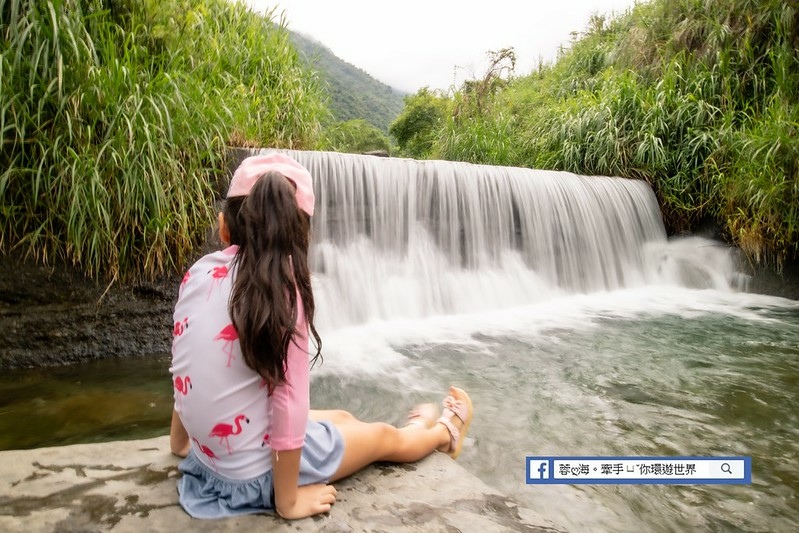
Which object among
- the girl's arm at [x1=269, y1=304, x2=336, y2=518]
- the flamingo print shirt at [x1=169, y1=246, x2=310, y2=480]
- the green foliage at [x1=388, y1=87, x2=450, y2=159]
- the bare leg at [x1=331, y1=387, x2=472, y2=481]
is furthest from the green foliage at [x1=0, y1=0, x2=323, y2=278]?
the green foliage at [x1=388, y1=87, x2=450, y2=159]

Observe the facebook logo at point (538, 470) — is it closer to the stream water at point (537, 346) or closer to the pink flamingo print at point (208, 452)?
the stream water at point (537, 346)

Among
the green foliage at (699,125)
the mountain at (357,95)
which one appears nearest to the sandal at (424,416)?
the green foliage at (699,125)

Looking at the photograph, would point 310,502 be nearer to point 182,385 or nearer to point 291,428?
point 291,428

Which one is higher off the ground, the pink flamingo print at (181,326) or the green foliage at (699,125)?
the green foliage at (699,125)

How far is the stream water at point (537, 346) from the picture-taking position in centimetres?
238

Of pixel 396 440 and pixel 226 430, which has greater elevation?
pixel 226 430

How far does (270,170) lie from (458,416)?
149 centimetres

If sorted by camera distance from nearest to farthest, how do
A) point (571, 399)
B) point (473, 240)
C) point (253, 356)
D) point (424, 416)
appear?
1. point (253, 356)
2. point (424, 416)
3. point (571, 399)
4. point (473, 240)

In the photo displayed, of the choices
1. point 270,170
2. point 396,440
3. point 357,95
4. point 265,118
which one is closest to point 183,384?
point 270,170

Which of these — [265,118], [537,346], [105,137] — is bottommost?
[537,346]

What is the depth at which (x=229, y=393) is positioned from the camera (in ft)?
4.69

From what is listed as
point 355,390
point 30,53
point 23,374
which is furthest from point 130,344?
point 30,53

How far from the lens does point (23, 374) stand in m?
3.15

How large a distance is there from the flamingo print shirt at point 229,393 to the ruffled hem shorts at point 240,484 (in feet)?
0.12
